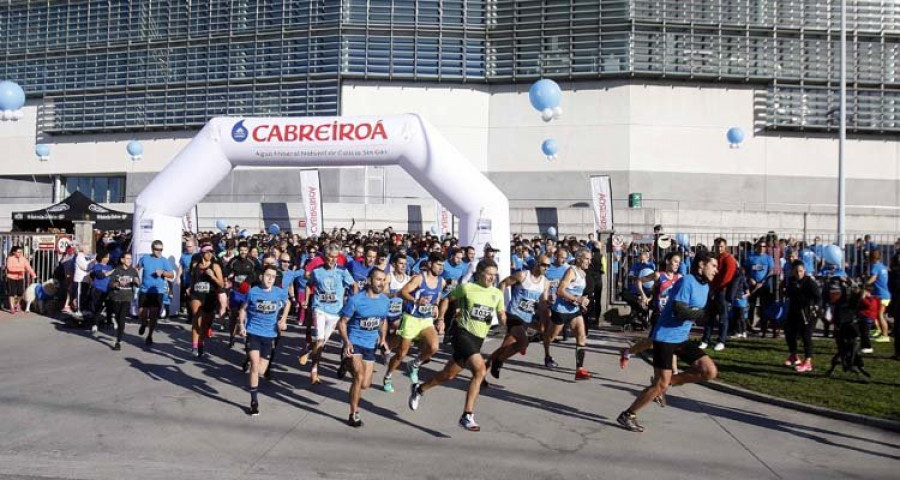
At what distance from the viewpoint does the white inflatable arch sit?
14875 mm

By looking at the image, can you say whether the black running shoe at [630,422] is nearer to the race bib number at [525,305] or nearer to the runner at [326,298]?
the race bib number at [525,305]

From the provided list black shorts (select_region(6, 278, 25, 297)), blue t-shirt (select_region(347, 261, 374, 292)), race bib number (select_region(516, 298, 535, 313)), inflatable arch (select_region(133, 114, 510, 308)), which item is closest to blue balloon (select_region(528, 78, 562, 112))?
inflatable arch (select_region(133, 114, 510, 308))

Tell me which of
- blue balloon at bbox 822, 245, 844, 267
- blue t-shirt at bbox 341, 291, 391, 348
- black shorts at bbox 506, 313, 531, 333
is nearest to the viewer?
blue t-shirt at bbox 341, 291, 391, 348

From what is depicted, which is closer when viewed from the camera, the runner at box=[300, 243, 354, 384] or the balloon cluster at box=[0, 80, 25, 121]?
the runner at box=[300, 243, 354, 384]

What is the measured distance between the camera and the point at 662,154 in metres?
29.6

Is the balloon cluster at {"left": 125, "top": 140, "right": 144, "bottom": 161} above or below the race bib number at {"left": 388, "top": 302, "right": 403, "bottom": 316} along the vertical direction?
above

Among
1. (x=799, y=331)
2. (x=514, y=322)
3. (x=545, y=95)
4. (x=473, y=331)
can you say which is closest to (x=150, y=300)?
(x=514, y=322)

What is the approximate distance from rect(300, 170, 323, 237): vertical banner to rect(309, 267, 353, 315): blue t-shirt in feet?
55.0

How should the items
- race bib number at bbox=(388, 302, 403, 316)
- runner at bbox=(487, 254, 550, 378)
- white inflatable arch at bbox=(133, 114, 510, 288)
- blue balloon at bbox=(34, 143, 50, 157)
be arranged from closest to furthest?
1. runner at bbox=(487, 254, 550, 378)
2. race bib number at bbox=(388, 302, 403, 316)
3. white inflatable arch at bbox=(133, 114, 510, 288)
4. blue balloon at bbox=(34, 143, 50, 157)

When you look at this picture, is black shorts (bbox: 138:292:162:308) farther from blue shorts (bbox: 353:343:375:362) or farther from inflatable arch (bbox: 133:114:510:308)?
blue shorts (bbox: 353:343:375:362)

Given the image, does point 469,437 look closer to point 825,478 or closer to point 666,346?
point 666,346

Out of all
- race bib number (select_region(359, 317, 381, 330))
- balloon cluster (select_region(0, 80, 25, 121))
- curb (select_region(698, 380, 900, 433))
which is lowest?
curb (select_region(698, 380, 900, 433))

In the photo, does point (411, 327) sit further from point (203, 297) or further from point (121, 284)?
point (121, 284)

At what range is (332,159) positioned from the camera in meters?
15.3
